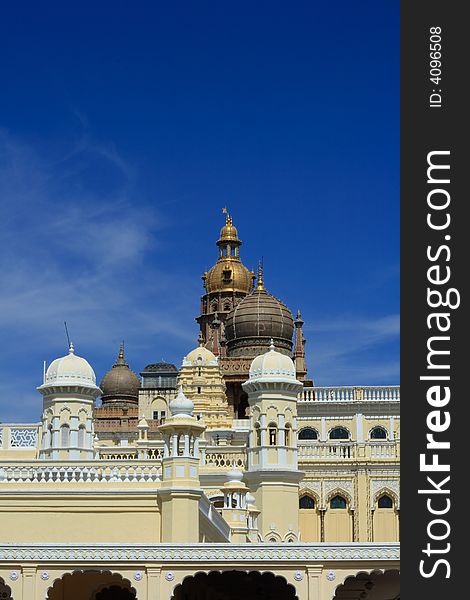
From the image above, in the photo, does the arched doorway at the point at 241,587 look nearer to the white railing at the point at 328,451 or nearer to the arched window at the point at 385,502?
the white railing at the point at 328,451

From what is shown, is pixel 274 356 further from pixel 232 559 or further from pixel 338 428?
pixel 232 559

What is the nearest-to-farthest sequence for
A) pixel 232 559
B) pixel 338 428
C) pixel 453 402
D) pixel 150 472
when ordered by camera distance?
pixel 453 402 → pixel 232 559 → pixel 150 472 → pixel 338 428

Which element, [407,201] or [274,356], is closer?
[407,201]

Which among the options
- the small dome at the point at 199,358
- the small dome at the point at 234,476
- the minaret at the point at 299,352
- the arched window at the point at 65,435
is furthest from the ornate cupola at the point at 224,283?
the small dome at the point at 234,476

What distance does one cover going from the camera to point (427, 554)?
1731cm

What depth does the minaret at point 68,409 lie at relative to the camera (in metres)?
40.9

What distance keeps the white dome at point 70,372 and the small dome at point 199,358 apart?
37.5 ft

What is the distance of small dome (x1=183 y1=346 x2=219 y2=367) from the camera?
173 ft

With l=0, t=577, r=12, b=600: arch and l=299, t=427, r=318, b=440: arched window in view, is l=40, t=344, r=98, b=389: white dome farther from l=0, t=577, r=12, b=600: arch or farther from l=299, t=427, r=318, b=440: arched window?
l=0, t=577, r=12, b=600: arch

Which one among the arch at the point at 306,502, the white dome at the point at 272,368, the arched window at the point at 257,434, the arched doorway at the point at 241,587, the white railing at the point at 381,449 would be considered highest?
the white dome at the point at 272,368

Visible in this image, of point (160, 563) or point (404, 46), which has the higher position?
point (404, 46)

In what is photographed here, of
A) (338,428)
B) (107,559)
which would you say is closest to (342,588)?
(107,559)

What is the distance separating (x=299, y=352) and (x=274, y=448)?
72.3ft

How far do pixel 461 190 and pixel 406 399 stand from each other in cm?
301
